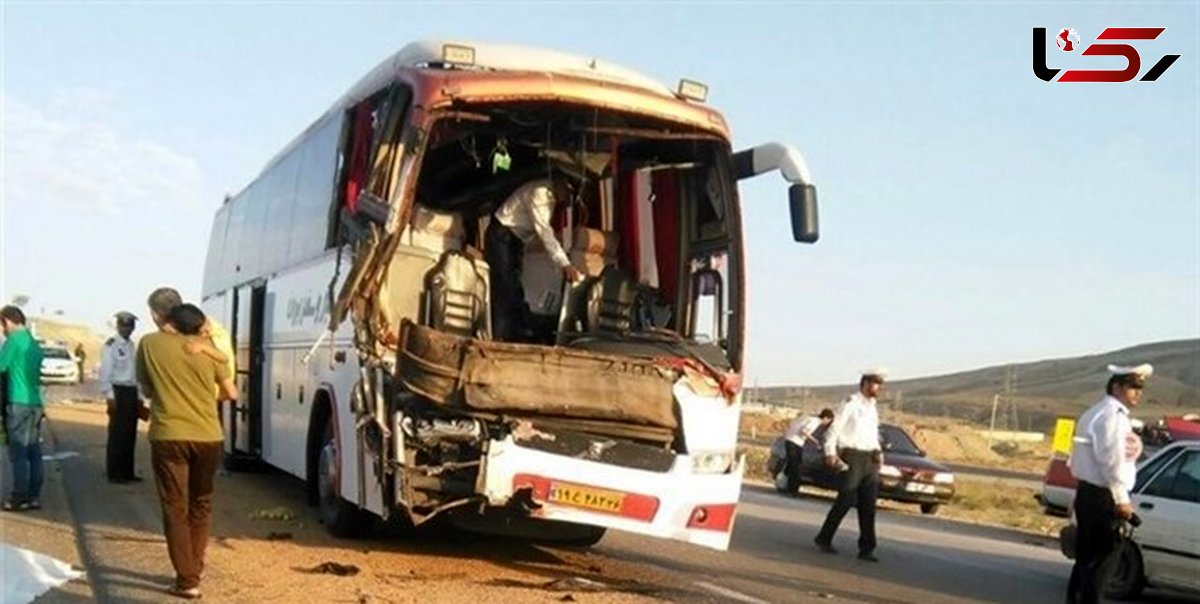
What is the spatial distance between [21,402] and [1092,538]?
8792 mm

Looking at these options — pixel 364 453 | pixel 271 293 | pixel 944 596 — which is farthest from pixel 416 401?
pixel 271 293

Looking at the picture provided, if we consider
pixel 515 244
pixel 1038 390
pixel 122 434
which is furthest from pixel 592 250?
pixel 1038 390

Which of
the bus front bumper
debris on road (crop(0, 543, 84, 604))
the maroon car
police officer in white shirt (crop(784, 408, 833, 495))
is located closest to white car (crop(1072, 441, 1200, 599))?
the bus front bumper

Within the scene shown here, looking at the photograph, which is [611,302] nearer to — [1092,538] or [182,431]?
[182,431]

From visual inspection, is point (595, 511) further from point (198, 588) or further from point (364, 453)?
point (198, 588)

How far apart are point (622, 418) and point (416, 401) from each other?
4.61 ft

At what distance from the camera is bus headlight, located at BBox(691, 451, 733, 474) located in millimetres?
9602

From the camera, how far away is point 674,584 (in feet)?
33.1

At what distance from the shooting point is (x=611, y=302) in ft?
35.1

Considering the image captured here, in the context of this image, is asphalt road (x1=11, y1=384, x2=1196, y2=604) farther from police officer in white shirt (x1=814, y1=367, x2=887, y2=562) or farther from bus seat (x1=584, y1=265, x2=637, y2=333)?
bus seat (x1=584, y1=265, x2=637, y2=333)

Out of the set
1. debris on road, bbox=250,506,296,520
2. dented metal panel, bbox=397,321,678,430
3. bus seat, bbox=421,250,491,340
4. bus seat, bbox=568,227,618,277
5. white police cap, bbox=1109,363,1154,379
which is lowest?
debris on road, bbox=250,506,296,520

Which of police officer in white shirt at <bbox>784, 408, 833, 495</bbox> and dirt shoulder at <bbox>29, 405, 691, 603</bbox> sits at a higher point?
police officer in white shirt at <bbox>784, 408, 833, 495</bbox>

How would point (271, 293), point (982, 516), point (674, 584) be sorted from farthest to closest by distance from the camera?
point (982, 516) → point (271, 293) → point (674, 584)

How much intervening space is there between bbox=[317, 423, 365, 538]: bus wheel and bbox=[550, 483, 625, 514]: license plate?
246 centimetres
